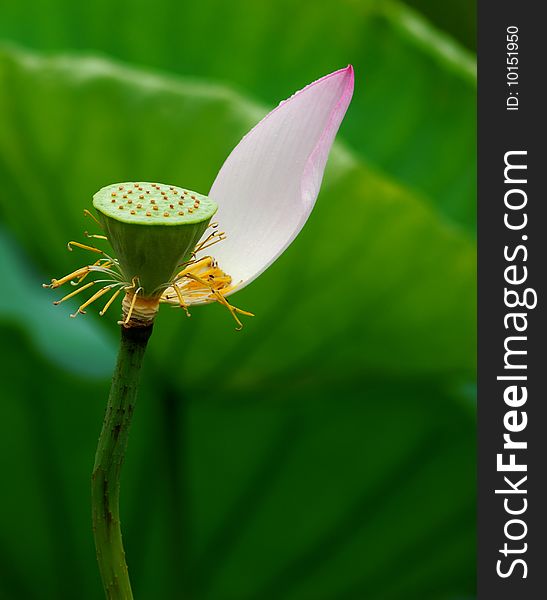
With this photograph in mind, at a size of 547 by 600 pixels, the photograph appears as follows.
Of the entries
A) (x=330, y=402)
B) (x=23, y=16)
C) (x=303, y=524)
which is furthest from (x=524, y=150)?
(x=23, y=16)

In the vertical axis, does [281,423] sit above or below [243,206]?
above

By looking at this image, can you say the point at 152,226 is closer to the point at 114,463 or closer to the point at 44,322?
the point at 114,463

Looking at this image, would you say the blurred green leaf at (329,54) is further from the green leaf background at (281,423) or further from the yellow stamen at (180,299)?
the yellow stamen at (180,299)

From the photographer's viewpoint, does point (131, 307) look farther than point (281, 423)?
No

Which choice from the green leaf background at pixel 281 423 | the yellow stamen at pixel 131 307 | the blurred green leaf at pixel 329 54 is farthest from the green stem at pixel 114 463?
the blurred green leaf at pixel 329 54

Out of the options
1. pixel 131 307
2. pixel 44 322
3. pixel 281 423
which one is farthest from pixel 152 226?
pixel 44 322

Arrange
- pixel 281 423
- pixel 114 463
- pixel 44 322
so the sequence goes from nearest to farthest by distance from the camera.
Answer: pixel 114 463, pixel 281 423, pixel 44 322

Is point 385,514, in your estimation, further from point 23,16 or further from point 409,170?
point 23,16
